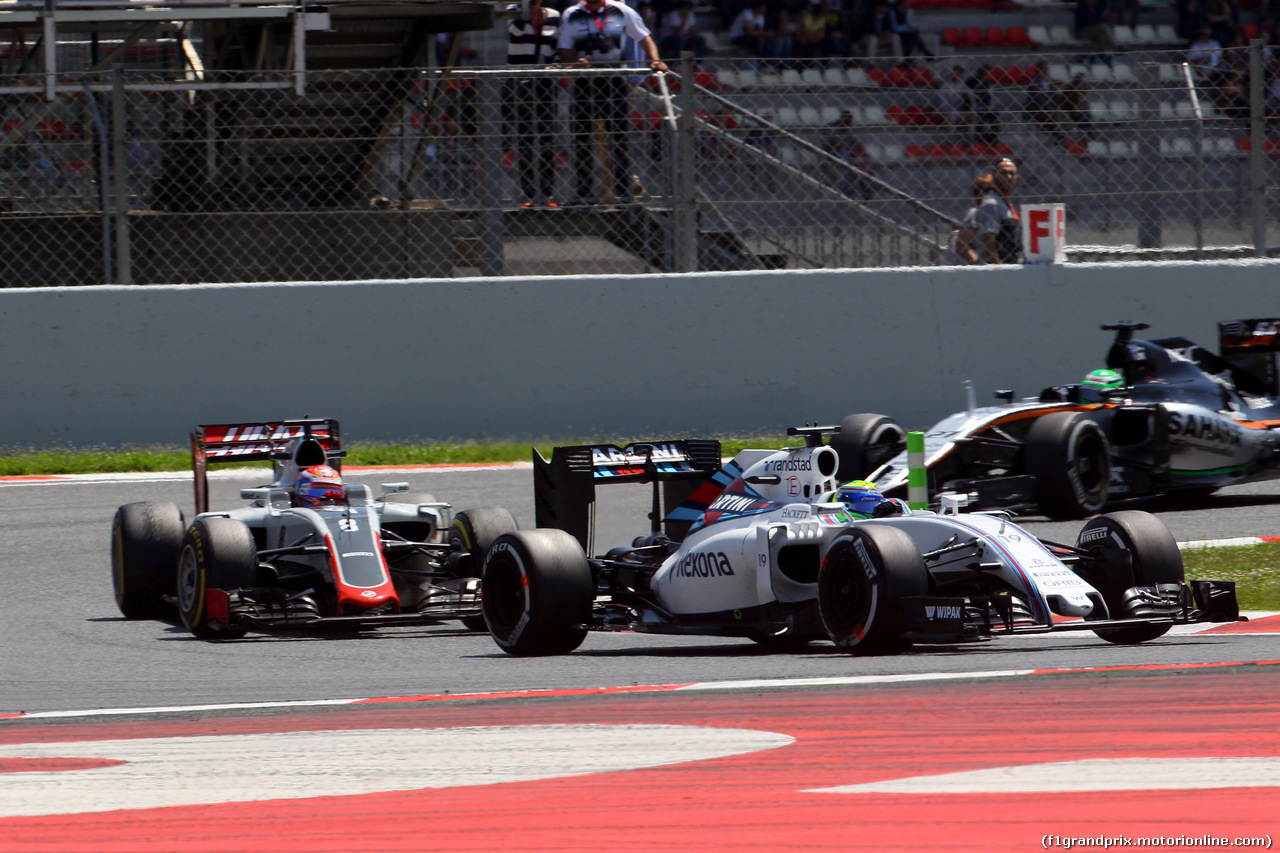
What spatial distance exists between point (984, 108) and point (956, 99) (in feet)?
0.79

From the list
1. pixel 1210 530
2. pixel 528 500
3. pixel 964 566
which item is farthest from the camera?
pixel 528 500

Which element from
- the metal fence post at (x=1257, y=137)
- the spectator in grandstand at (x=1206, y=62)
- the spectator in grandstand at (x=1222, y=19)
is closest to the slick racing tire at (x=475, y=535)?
the spectator in grandstand at (x=1206, y=62)

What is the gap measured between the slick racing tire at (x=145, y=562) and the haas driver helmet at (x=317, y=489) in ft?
1.96

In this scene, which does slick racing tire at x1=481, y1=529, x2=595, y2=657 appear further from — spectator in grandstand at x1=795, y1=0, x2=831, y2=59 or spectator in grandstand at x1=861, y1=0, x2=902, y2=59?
spectator in grandstand at x1=861, y1=0, x2=902, y2=59

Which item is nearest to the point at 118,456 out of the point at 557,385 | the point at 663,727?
the point at 557,385

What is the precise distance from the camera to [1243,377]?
11.2m

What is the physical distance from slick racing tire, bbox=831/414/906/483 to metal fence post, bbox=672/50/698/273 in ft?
9.55

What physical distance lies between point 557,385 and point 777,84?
268 cm

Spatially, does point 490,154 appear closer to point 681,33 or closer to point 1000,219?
point 1000,219

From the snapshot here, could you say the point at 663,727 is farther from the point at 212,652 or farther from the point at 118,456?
the point at 118,456

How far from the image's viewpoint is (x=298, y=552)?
306 inches

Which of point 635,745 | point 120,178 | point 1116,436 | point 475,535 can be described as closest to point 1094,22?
point 1116,436

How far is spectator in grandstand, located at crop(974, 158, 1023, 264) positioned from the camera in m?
13.3

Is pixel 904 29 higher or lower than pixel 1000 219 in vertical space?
higher
